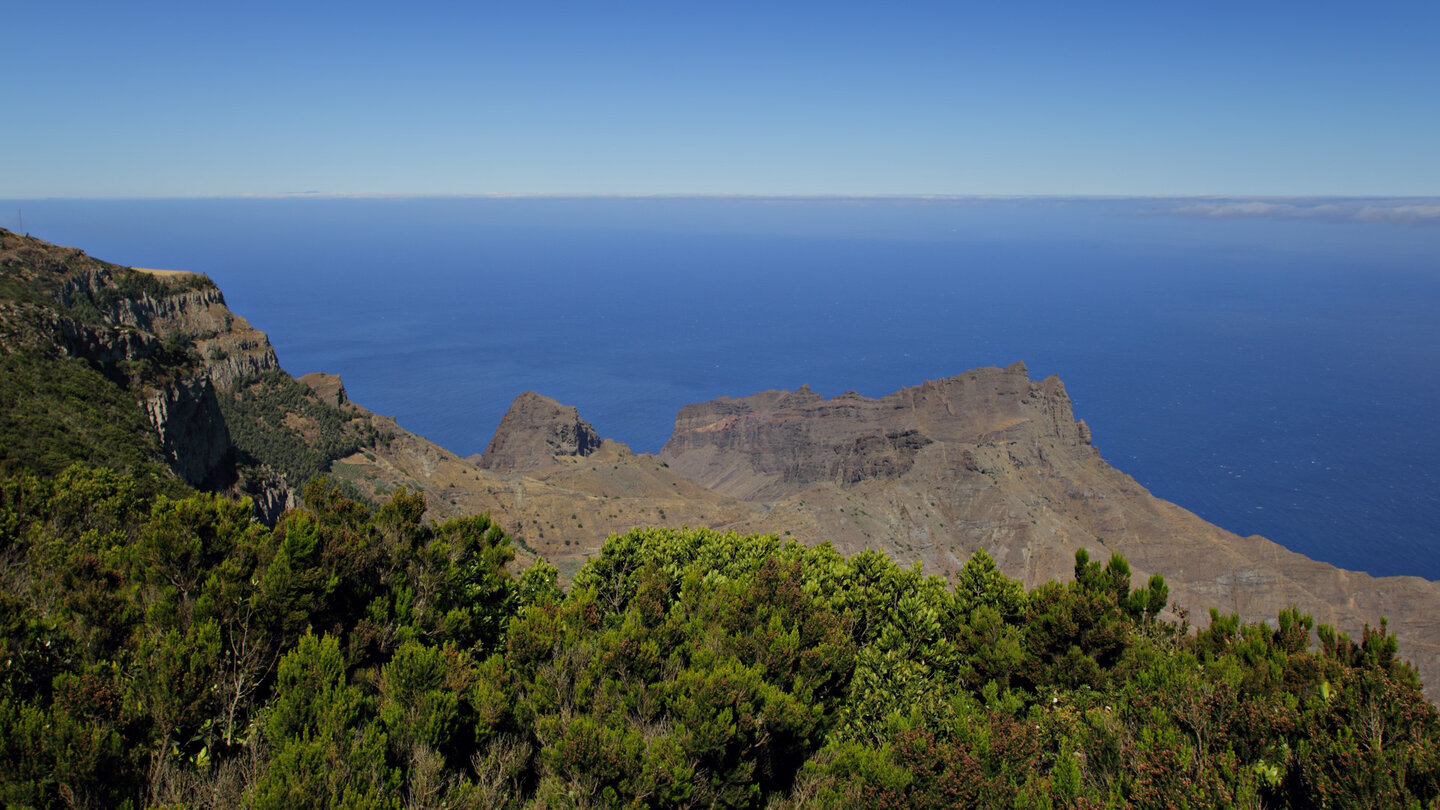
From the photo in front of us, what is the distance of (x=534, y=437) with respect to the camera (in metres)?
107

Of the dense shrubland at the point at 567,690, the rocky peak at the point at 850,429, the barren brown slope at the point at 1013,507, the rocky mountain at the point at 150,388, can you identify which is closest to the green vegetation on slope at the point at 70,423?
the rocky mountain at the point at 150,388

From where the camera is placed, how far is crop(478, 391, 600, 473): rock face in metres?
104

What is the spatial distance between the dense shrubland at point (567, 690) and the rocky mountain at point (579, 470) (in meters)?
21.8

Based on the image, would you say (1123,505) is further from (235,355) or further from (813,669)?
(235,355)

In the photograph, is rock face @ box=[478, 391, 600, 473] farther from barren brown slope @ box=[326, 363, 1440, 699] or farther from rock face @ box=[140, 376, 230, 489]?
rock face @ box=[140, 376, 230, 489]

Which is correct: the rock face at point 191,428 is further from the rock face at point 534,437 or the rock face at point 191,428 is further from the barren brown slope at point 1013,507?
the rock face at point 534,437

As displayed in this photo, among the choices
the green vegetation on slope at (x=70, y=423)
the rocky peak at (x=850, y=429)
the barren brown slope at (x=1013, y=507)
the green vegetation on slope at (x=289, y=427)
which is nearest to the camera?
the green vegetation on slope at (x=70, y=423)

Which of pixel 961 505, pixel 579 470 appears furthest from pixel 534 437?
pixel 961 505

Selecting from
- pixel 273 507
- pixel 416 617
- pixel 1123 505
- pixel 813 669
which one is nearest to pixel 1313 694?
pixel 813 669

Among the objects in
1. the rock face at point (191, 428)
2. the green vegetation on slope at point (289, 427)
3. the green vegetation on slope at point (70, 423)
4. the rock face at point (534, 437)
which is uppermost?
the green vegetation on slope at point (70, 423)

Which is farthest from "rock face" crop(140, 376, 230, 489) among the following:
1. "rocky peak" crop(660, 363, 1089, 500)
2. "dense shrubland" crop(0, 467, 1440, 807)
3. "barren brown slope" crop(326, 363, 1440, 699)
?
"rocky peak" crop(660, 363, 1089, 500)

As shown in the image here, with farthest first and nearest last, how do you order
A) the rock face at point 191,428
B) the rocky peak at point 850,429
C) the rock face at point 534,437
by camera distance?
1. the rock face at point 534,437
2. the rocky peak at point 850,429
3. the rock face at point 191,428

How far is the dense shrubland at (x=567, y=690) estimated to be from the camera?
12.2 m

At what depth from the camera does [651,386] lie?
647ft
